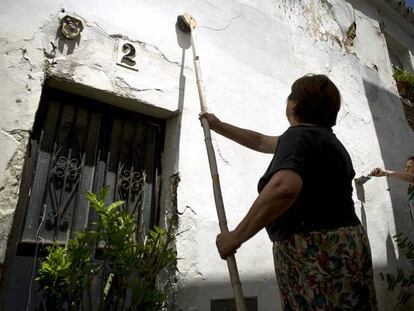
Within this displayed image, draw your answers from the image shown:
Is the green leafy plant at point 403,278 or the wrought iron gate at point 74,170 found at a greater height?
the wrought iron gate at point 74,170

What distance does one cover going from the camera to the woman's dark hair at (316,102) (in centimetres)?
146

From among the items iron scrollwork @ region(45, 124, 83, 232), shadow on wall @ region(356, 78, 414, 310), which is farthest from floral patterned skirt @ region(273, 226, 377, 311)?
shadow on wall @ region(356, 78, 414, 310)

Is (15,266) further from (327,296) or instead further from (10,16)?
(327,296)

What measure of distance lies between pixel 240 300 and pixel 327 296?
1.06ft

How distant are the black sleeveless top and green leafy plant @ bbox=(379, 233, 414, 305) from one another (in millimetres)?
2441

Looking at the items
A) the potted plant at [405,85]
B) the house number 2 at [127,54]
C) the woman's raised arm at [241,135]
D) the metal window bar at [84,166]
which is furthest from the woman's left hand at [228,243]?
the potted plant at [405,85]

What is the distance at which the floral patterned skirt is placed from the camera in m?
1.23

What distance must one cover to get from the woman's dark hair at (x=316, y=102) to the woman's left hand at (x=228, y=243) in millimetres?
589

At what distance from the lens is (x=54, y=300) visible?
155 cm

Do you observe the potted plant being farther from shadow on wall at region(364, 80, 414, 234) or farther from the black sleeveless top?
the black sleeveless top

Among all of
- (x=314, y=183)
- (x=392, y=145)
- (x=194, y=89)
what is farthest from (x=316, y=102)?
(x=392, y=145)

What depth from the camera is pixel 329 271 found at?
4.09 feet

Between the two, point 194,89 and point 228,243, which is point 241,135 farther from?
point 228,243

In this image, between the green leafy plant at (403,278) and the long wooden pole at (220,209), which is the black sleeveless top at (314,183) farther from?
the green leafy plant at (403,278)
